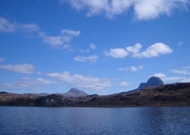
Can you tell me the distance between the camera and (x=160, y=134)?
207ft

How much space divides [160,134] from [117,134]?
444 inches

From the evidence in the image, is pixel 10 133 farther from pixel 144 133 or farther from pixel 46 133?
pixel 144 133

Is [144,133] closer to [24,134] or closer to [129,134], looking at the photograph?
[129,134]

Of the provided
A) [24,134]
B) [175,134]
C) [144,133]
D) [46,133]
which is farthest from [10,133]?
[175,134]

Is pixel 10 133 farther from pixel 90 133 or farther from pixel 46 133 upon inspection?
pixel 90 133

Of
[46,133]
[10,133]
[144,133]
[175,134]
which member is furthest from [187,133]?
[10,133]

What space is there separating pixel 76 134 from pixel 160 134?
22.3m

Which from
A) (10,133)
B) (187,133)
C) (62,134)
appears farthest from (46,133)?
(187,133)

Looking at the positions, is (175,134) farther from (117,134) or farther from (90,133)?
(90,133)

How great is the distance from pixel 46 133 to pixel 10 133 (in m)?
9.74

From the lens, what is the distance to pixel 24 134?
63281mm

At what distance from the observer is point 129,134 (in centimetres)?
6350

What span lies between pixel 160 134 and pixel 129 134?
26.6ft

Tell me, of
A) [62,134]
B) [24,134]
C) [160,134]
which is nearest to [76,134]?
[62,134]
